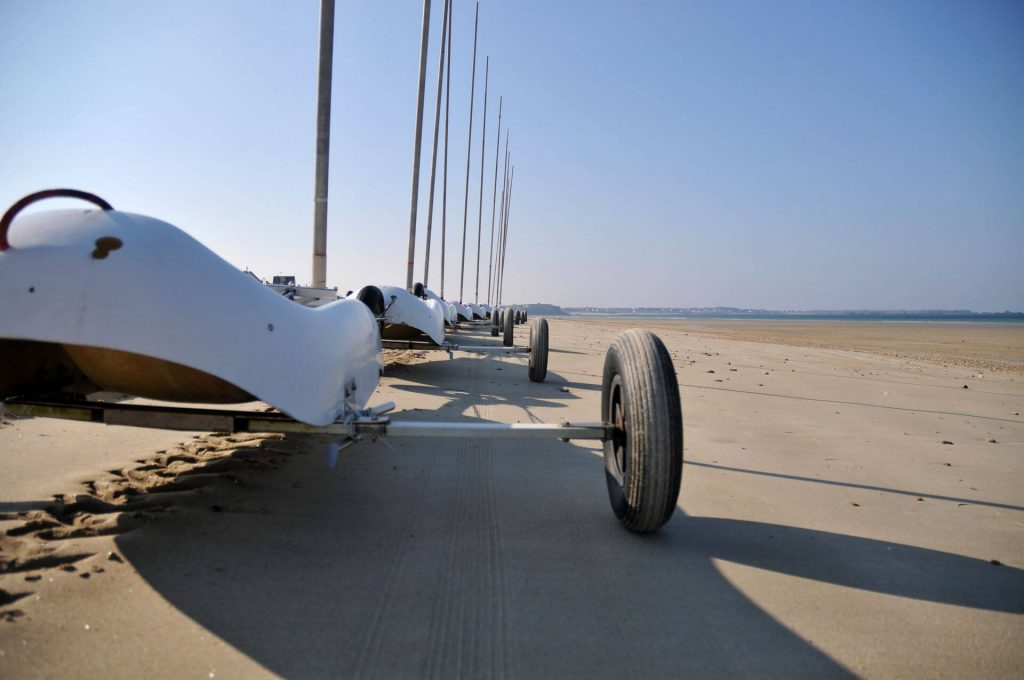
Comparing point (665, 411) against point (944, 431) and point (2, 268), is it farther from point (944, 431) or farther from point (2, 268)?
Answer: point (944, 431)

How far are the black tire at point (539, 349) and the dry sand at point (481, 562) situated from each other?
12.3ft

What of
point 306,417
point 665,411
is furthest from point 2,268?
point 665,411

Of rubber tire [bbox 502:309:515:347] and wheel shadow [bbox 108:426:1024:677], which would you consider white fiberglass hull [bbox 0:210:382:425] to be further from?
rubber tire [bbox 502:309:515:347]

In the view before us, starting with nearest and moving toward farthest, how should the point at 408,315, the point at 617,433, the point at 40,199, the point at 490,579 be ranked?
the point at 40,199 → the point at 490,579 → the point at 617,433 → the point at 408,315

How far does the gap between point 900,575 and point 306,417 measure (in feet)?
A: 9.19

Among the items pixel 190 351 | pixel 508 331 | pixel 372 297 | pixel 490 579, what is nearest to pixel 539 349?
pixel 372 297

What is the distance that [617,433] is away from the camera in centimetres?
292

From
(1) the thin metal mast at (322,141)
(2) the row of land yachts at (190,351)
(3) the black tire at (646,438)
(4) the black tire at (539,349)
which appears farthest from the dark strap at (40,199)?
(4) the black tire at (539,349)

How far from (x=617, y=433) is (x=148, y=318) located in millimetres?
2175

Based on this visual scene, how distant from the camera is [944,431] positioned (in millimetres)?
5836

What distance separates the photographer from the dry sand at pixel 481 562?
1843mm

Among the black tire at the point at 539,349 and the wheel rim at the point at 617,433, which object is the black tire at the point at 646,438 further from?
the black tire at the point at 539,349

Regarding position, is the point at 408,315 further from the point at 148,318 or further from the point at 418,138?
the point at 418,138

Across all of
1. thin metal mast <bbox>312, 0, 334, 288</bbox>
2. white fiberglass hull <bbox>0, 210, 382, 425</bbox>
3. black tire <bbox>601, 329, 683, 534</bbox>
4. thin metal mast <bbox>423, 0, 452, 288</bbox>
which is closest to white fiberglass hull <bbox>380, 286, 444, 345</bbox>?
thin metal mast <bbox>312, 0, 334, 288</bbox>
